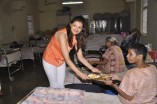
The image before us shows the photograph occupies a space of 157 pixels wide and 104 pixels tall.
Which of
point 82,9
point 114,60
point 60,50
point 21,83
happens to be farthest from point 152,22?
point 82,9

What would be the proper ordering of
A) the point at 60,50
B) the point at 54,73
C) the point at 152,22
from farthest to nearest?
the point at 152,22, the point at 54,73, the point at 60,50

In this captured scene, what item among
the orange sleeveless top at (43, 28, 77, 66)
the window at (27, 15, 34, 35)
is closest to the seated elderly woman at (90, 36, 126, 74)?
the orange sleeveless top at (43, 28, 77, 66)

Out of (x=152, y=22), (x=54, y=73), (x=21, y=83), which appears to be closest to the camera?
(x=54, y=73)

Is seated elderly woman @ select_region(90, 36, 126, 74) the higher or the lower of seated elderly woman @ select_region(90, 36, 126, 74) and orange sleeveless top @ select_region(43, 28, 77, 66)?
the lower

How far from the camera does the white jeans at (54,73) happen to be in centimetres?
250

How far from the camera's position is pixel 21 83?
452cm

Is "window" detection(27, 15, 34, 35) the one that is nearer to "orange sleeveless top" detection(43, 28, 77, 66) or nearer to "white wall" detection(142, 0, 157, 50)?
"white wall" detection(142, 0, 157, 50)

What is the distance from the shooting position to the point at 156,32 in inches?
178

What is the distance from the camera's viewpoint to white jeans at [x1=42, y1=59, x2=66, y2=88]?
250 centimetres

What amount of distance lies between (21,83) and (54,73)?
2259 millimetres

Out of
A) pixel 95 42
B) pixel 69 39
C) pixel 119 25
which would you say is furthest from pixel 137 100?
pixel 119 25

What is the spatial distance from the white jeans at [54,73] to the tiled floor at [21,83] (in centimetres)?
122

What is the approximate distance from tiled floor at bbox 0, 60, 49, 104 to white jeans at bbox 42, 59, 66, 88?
1.22m

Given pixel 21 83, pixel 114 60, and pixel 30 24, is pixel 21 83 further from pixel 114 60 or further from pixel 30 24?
A: pixel 30 24
